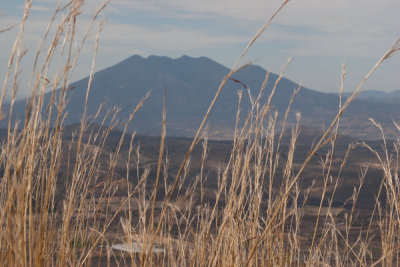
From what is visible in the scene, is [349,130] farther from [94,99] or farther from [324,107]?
[94,99]

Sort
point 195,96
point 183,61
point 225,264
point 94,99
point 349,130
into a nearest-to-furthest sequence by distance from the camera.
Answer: point 225,264 < point 349,130 < point 94,99 < point 195,96 < point 183,61

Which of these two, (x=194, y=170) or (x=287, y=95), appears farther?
(x=287, y=95)

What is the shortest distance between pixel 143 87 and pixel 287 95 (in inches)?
1076

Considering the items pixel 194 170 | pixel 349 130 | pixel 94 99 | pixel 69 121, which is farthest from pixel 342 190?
pixel 94 99

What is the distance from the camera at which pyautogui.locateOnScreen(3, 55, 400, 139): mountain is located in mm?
64125

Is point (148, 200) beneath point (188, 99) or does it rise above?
beneath

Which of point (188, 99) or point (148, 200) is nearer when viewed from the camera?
point (148, 200)

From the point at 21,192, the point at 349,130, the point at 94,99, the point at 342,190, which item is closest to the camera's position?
the point at 21,192

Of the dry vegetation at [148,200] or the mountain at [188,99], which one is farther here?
the mountain at [188,99]

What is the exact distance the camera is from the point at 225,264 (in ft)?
5.25

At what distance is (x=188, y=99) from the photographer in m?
81.8

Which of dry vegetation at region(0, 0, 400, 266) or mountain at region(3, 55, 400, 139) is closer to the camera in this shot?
dry vegetation at region(0, 0, 400, 266)

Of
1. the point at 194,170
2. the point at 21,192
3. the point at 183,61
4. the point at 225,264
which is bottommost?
the point at 194,170

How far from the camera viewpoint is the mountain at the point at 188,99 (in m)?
64.1
